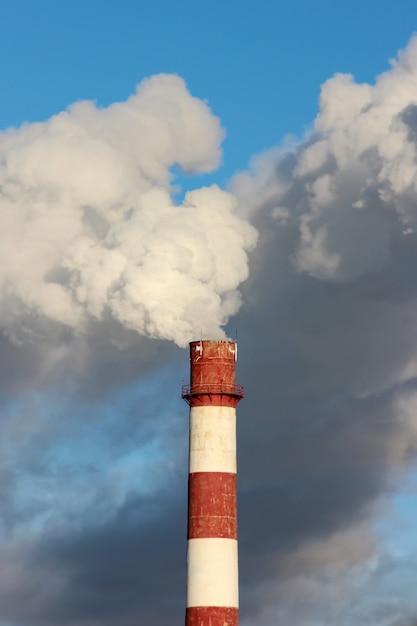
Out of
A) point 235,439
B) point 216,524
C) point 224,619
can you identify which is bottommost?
point 224,619

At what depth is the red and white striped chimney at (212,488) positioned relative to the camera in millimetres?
72375

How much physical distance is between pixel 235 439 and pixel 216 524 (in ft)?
15.8

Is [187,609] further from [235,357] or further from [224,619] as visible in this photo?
[235,357]

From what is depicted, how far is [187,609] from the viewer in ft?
238

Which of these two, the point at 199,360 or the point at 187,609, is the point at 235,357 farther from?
the point at 187,609

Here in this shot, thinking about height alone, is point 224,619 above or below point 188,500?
below

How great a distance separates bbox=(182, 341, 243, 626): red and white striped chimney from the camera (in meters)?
72.4

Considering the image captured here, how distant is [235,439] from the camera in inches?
2953

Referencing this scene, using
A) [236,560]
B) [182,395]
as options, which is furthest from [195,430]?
[236,560]

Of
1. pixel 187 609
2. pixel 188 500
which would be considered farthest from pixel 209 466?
pixel 187 609

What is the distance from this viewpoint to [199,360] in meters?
75.4

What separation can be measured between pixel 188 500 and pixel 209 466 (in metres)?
2.10

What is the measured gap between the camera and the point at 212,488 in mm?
73312

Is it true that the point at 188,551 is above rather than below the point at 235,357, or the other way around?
below
